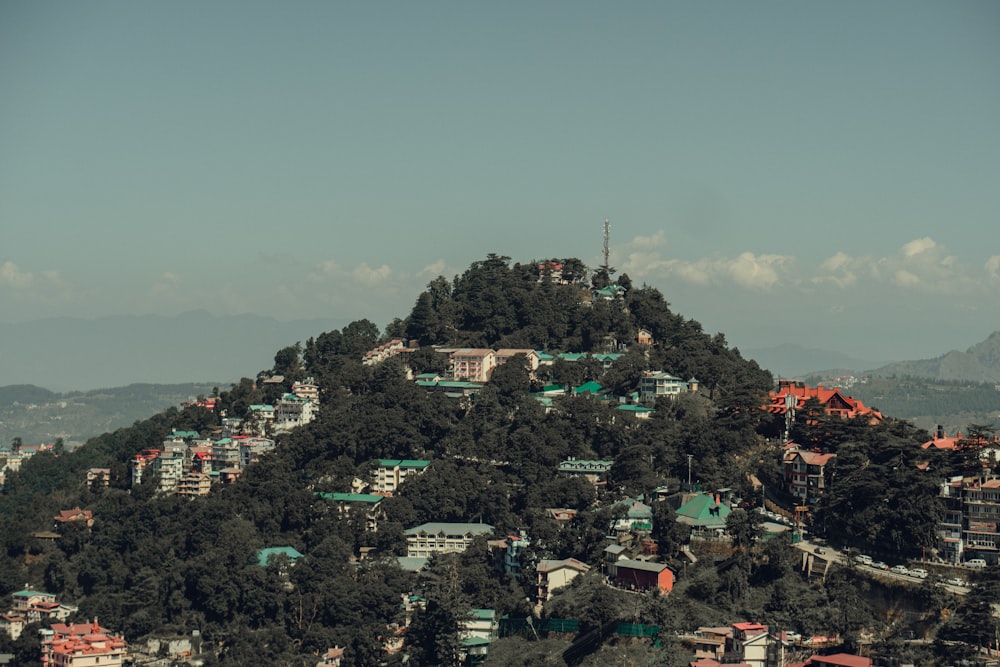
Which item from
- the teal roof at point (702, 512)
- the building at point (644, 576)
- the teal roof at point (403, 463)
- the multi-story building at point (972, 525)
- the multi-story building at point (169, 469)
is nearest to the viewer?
the multi-story building at point (972, 525)

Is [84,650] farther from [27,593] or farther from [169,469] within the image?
[169,469]

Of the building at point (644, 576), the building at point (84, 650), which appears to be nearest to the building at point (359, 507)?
the building at point (84, 650)

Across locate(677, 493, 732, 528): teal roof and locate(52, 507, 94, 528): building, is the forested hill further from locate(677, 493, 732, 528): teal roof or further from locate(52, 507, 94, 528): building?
locate(677, 493, 732, 528): teal roof

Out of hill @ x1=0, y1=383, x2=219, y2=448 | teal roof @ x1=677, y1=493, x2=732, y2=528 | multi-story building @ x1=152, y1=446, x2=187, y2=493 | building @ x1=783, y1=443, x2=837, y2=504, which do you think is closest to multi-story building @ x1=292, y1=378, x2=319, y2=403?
multi-story building @ x1=152, y1=446, x2=187, y2=493

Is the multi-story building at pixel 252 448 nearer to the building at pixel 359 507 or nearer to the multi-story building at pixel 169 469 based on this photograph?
the multi-story building at pixel 169 469

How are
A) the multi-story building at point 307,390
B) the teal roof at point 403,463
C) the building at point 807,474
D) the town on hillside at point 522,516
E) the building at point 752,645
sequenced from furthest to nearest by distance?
the multi-story building at point 307,390, the teal roof at point 403,463, the building at point 807,474, the town on hillside at point 522,516, the building at point 752,645

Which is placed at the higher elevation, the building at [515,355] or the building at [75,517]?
the building at [515,355]

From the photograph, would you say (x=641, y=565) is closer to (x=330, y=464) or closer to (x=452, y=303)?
(x=330, y=464)
